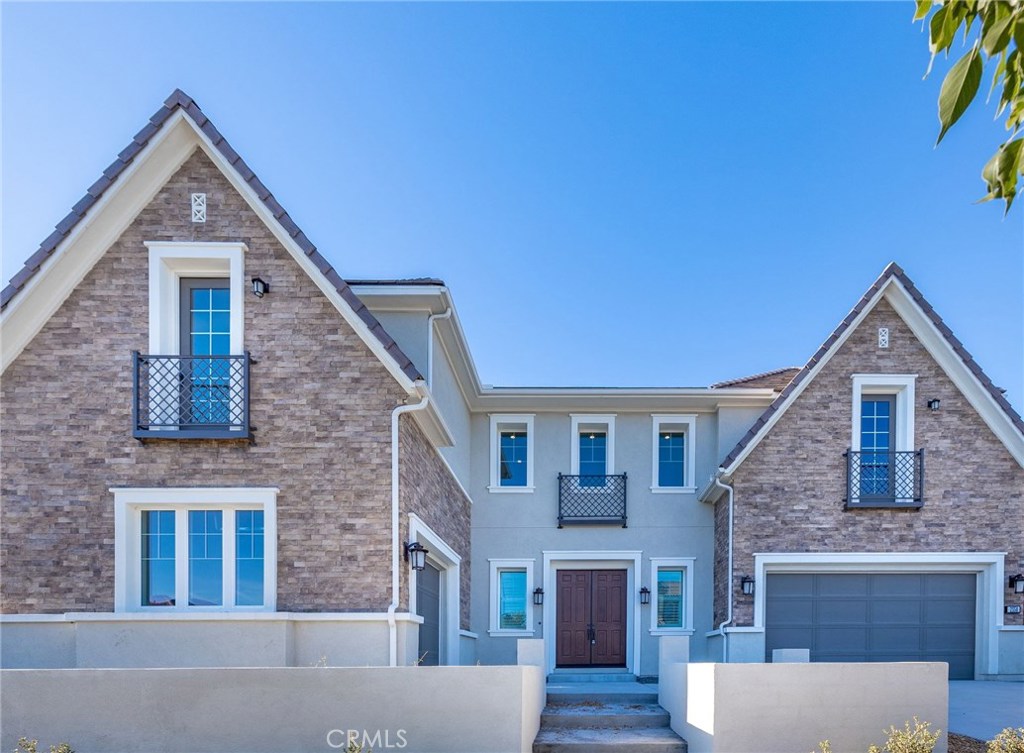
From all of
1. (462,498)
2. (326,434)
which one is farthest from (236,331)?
(462,498)

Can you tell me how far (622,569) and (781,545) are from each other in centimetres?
345

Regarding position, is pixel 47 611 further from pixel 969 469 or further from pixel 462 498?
pixel 969 469

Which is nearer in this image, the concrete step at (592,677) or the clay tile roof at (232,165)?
the clay tile roof at (232,165)

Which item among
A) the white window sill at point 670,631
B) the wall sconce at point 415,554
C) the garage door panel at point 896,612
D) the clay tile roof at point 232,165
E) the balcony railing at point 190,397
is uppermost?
the clay tile roof at point 232,165

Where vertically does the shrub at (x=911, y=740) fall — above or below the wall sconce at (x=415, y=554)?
below

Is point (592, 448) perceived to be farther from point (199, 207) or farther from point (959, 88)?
point (959, 88)

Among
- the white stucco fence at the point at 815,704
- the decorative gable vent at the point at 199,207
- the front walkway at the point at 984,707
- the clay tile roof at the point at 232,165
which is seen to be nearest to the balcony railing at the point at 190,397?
the clay tile roof at the point at 232,165

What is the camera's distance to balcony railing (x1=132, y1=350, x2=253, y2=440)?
7.24 metres

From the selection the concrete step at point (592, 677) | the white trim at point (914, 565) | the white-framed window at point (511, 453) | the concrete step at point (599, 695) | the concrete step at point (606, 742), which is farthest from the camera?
the white-framed window at point (511, 453)

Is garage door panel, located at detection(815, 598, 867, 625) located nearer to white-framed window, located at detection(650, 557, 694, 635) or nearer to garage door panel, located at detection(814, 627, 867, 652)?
garage door panel, located at detection(814, 627, 867, 652)

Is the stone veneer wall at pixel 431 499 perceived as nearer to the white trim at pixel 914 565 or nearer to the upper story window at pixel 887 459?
the white trim at pixel 914 565

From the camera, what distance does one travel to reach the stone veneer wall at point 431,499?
7.66 m

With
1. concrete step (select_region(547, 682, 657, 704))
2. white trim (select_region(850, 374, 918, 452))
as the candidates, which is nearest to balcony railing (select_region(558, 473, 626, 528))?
concrete step (select_region(547, 682, 657, 704))

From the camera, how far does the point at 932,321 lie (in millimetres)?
11266
